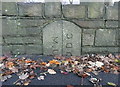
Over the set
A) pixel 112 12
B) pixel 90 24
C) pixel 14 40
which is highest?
pixel 112 12

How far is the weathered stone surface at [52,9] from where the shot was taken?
12.8 feet

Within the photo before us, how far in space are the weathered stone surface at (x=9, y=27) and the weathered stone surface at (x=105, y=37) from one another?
1.89m

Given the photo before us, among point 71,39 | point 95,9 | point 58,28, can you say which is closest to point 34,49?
point 58,28

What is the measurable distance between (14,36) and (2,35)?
0.27 m

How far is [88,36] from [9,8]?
1.88 metres

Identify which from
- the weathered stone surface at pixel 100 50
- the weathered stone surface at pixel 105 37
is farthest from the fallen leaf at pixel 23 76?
the weathered stone surface at pixel 105 37

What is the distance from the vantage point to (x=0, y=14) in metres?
3.90

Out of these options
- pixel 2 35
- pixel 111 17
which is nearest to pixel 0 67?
pixel 2 35

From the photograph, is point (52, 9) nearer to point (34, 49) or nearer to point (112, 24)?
point (34, 49)

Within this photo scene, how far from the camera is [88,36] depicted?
4.06 m

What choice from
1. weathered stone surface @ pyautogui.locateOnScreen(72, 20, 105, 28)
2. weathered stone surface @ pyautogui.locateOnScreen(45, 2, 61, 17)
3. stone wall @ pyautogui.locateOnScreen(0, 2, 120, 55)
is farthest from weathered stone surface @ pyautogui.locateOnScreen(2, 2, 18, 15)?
weathered stone surface @ pyautogui.locateOnScreen(72, 20, 105, 28)

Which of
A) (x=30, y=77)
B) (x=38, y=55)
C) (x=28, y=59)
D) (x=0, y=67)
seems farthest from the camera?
(x=38, y=55)

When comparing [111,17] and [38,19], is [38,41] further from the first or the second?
[111,17]

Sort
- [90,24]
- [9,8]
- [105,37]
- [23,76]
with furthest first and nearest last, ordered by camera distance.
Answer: [105,37], [90,24], [9,8], [23,76]
